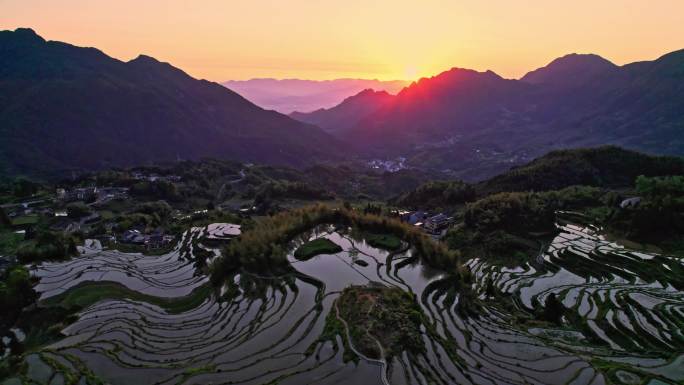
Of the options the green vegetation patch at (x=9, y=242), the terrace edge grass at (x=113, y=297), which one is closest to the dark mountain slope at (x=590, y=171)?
the terrace edge grass at (x=113, y=297)

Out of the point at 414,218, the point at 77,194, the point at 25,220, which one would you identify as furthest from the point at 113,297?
the point at 77,194

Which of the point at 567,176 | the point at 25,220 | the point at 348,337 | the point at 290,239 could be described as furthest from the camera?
the point at 567,176

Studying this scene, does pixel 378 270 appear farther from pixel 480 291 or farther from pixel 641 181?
pixel 641 181

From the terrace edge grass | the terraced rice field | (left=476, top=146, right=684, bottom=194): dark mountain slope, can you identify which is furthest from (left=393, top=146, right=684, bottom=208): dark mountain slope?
the terrace edge grass

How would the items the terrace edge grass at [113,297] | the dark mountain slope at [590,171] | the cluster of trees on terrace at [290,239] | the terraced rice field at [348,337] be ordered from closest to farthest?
the terraced rice field at [348,337]
the terrace edge grass at [113,297]
the cluster of trees on terrace at [290,239]
the dark mountain slope at [590,171]

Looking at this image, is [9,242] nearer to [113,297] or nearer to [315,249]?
[113,297]

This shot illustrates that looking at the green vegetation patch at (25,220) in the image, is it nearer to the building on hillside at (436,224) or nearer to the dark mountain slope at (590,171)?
the building on hillside at (436,224)

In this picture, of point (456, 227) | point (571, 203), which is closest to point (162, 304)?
point (456, 227)
